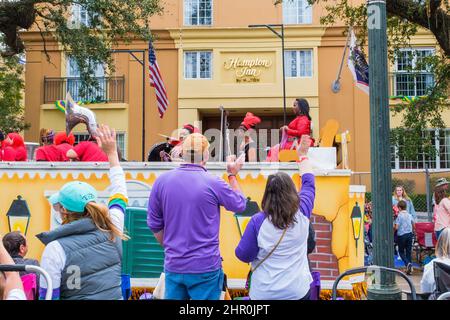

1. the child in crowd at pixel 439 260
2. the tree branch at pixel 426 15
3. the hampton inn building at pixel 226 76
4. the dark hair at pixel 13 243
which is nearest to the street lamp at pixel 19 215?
the dark hair at pixel 13 243

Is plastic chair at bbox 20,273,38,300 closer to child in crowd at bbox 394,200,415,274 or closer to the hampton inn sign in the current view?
child in crowd at bbox 394,200,415,274

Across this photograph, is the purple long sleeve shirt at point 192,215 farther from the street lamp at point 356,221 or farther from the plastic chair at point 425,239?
the plastic chair at point 425,239

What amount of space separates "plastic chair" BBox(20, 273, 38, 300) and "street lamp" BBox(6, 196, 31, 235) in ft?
9.09

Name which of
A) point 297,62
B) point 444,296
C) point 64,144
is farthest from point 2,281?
point 297,62

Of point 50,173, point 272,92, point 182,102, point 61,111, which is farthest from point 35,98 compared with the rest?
point 50,173

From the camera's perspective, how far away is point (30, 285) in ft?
9.67

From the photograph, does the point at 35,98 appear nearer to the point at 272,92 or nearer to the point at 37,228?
the point at 272,92

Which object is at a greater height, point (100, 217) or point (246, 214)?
point (100, 217)

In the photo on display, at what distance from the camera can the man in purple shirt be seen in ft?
11.0

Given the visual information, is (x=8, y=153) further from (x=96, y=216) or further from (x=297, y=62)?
(x=297, y=62)

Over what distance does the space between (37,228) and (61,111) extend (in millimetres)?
15732

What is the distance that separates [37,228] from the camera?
5.56 meters

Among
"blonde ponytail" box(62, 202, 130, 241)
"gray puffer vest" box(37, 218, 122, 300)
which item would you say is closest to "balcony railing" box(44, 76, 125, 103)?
"blonde ponytail" box(62, 202, 130, 241)

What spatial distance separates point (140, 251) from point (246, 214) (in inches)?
50.8
